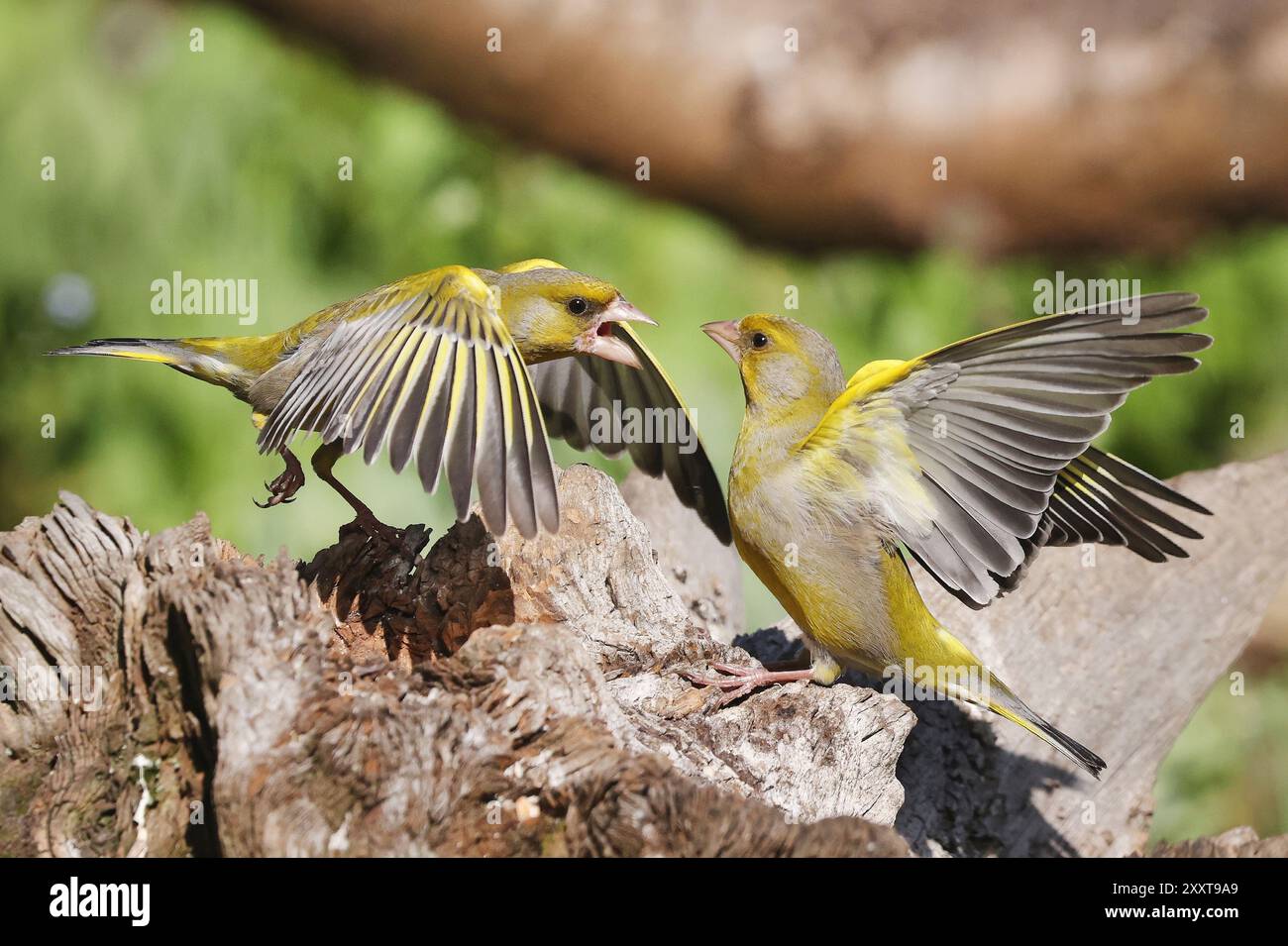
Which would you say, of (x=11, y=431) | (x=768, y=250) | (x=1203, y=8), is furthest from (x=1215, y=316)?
(x=11, y=431)

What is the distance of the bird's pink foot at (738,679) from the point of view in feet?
12.2

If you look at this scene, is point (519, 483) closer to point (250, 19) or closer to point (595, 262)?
point (595, 262)

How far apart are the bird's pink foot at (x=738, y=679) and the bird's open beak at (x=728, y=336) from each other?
112 centimetres

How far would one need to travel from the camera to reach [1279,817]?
24.1 feet

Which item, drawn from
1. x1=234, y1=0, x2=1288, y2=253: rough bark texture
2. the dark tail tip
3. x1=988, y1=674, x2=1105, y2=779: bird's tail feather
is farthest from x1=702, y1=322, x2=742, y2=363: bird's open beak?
x1=234, y1=0, x2=1288, y2=253: rough bark texture

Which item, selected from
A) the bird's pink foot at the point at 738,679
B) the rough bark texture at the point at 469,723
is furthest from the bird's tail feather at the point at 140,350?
the bird's pink foot at the point at 738,679

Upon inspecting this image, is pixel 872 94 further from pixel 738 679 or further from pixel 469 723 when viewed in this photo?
pixel 469 723

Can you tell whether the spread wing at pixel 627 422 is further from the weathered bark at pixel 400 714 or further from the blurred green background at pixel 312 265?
the blurred green background at pixel 312 265

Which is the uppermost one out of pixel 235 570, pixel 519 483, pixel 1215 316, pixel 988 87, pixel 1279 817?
pixel 988 87

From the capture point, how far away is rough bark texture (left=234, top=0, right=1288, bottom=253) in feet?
22.7

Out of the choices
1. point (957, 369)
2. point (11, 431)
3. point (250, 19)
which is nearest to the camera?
point (957, 369)

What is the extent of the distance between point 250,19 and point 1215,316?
19.2 ft

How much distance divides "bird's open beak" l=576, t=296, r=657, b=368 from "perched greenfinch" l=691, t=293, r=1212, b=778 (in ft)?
1.08

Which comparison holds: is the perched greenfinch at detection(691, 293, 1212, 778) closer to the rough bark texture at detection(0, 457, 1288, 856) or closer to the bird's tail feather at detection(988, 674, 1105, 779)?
the bird's tail feather at detection(988, 674, 1105, 779)
